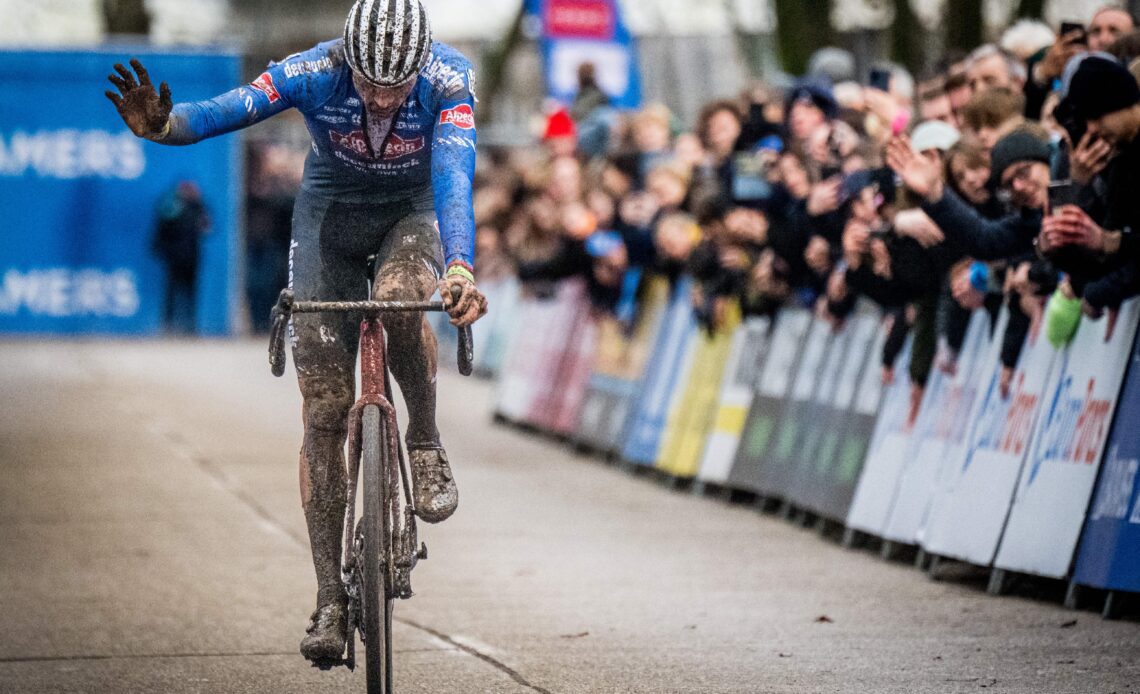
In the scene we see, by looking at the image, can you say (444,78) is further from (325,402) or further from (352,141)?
(325,402)

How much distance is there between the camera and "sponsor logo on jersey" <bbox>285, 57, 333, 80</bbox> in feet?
22.9

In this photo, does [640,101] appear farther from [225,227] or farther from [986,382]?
[986,382]

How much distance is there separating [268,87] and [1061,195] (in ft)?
12.0

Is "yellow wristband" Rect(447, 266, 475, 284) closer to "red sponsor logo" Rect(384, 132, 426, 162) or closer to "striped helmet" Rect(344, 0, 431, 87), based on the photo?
"striped helmet" Rect(344, 0, 431, 87)

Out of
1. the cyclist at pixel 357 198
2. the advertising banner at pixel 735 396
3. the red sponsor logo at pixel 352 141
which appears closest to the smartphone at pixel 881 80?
the advertising banner at pixel 735 396

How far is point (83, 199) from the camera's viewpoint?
31.7 meters

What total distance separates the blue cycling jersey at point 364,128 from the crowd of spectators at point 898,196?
290 centimetres

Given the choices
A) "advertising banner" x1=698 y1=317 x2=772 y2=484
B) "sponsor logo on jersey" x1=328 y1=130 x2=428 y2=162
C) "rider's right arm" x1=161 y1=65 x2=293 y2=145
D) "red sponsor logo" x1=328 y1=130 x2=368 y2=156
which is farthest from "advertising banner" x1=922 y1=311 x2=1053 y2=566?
"rider's right arm" x1=161 y1=65 x2=293 y2=145

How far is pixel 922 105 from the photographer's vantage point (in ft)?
39.0

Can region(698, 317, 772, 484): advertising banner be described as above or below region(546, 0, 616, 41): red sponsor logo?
below

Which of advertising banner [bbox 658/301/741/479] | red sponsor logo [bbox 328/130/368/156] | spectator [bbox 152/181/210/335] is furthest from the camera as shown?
spectator [bbox 152/181/210/335]

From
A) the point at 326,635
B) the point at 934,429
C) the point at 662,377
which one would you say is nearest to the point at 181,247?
the point at 662,377

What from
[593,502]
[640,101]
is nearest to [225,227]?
[640,101]

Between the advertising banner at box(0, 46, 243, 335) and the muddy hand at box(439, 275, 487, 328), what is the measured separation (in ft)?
82.3
